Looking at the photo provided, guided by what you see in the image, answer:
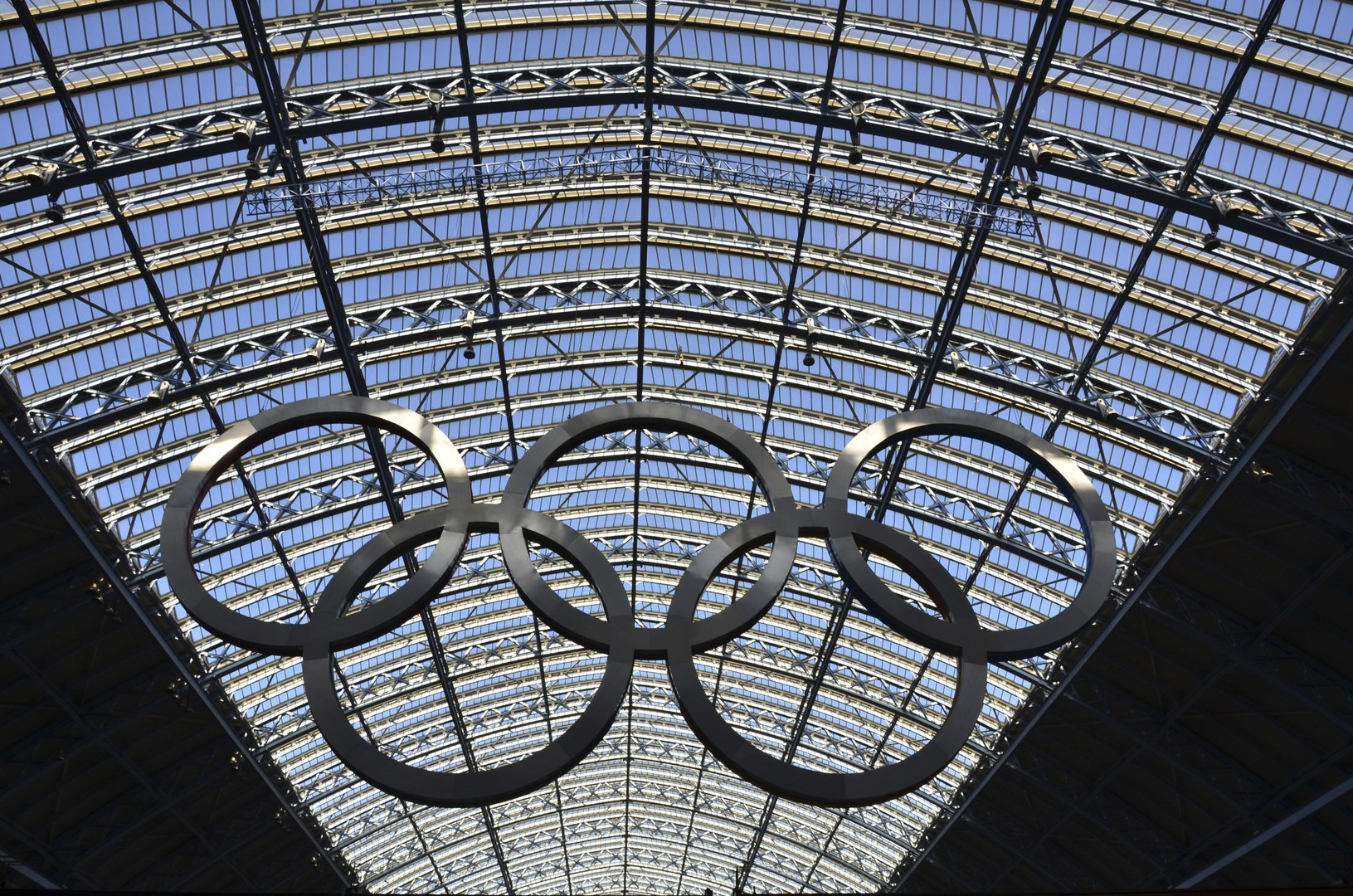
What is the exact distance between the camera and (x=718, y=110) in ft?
94.4

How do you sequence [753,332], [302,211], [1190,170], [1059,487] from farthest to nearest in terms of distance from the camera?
[753,332] → [302,211] → [1190,170] → [1059,487]

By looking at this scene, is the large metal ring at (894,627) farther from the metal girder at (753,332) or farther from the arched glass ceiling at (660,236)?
the metal girder at (753,332)

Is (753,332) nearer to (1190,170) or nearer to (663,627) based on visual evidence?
(1190,170)

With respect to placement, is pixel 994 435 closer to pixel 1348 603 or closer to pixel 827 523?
pixel 827 523

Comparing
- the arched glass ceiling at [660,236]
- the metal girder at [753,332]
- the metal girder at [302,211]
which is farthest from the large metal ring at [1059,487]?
the metal girder at [302,211]

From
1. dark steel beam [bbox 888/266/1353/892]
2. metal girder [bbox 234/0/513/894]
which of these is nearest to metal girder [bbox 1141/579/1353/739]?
dark steel beam [bbox 888/266/1353/892]

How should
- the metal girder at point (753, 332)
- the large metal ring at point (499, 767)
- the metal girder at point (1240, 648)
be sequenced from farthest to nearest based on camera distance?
the metal girder at point (1240, 648) < the metal girder at point (753, 332) < the large metal ring at point (499, 767)

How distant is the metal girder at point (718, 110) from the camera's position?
25.6 meters

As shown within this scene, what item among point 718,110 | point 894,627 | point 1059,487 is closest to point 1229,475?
point 1059,487

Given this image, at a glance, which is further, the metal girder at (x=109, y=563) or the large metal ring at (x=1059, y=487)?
the metal girder at (x=109, y=563)

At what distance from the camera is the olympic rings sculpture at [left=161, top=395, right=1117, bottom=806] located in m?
16.9

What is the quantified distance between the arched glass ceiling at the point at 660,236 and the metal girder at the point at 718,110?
0.11 m

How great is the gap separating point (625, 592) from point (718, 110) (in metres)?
15.2

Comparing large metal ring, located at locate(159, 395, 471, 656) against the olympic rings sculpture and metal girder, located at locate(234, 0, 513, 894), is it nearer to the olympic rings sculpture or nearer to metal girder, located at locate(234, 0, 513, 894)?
the olympic rings sculpture
